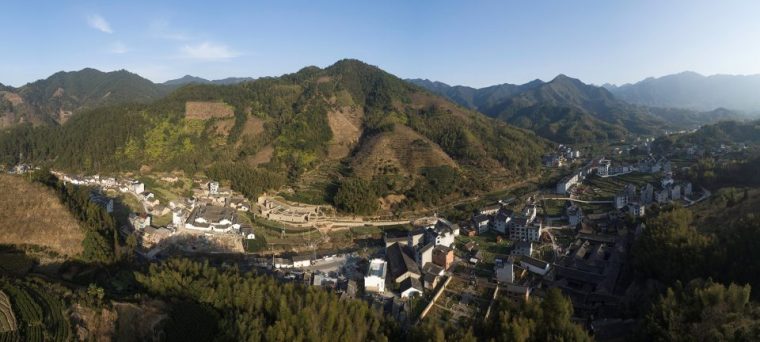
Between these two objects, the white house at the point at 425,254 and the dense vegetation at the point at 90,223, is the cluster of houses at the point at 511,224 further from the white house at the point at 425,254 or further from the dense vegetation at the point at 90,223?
the dense vegetation at the point at 90,223

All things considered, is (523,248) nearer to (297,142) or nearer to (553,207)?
(553,207)

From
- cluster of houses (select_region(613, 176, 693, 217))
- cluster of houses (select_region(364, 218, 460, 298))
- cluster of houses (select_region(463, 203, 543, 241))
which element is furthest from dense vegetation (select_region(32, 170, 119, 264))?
cluster of houses (select_region(613, 176, 693, 217))

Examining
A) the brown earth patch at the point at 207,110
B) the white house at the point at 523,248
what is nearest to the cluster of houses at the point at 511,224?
the white house at the point at 523,248

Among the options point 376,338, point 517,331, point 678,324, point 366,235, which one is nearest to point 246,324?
point 376,338

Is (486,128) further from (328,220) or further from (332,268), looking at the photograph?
(332,268)

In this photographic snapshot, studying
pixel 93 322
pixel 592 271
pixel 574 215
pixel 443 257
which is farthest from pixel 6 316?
pixel 574 215

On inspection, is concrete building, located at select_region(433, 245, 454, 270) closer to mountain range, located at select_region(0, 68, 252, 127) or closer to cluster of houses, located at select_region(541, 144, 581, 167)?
cluster of houses, located at select_region(541, 144, 581, 167)
